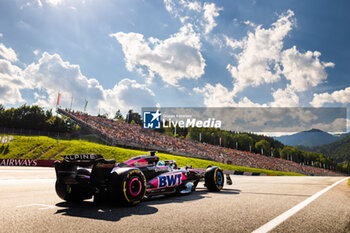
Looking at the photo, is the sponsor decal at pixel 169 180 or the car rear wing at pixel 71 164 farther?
the sponsor decal at pixel 169 180

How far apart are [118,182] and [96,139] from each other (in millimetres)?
37757

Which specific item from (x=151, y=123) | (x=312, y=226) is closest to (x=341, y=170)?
(x=151, y=123)

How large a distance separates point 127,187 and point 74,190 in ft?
4.39

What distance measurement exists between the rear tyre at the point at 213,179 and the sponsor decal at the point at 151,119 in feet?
138

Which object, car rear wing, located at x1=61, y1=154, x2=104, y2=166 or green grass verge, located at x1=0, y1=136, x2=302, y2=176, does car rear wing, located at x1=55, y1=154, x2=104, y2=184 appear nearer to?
car rear wing, located at x1=61, y1=154, x2=104, y2=166

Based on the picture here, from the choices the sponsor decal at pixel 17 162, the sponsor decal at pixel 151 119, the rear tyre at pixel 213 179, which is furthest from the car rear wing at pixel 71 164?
the sponsor decal at pixel 151 119

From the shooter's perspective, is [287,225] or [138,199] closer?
[287,225]

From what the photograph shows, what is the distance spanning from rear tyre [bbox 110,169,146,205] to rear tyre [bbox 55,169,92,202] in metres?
0.69

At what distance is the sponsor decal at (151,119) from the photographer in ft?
165

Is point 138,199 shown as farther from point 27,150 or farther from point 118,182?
point 27,150

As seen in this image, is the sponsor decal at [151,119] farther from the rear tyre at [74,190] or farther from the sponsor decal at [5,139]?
the rear tyre at [74,190]

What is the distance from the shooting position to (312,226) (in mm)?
3268

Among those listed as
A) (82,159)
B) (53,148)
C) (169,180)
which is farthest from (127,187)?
(53,148)

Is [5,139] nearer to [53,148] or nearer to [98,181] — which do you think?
[53,148]
